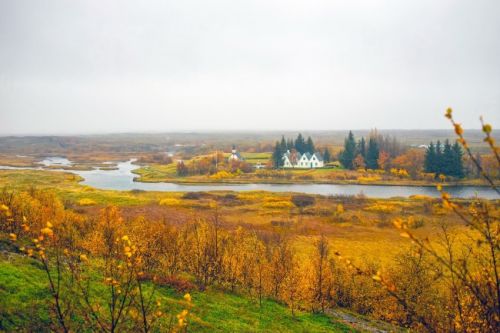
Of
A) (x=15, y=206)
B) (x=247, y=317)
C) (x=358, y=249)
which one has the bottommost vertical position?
(x=358, y=249)

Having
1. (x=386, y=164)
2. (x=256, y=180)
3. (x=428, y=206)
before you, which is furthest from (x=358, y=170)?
(x=428, y=206)

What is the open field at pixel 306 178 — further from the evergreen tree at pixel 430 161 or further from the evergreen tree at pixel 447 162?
the evergreen tree at pixel 430 161

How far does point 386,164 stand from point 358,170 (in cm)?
762

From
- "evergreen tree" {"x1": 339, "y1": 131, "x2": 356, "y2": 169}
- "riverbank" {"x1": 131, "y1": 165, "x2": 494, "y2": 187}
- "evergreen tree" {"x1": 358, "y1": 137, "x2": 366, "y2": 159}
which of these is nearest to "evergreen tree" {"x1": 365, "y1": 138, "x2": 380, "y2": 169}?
A: "evergreen tree" {"x1": 358, "y1": 137, "x2": 366, "y2": 159}

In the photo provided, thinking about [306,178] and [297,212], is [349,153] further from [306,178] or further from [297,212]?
[297,212]

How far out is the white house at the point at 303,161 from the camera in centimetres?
10494

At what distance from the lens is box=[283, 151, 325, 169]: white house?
105 m

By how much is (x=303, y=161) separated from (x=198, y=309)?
299 feet

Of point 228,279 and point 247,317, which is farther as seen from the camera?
point 228,279

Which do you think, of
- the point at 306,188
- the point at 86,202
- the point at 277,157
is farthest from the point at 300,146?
the point at 86,202

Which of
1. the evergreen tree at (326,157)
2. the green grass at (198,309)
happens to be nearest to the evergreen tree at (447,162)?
the evergreen tree at (326,157)

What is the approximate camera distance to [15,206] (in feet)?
76.6

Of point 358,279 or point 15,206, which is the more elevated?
point 15,206

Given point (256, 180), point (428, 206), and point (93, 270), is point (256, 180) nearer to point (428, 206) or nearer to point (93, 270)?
point (428, 206)
